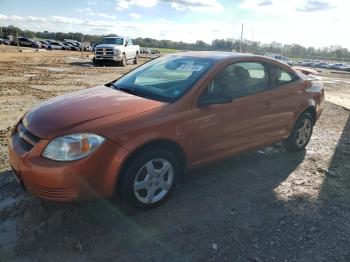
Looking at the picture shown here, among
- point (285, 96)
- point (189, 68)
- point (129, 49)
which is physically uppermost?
point (189, 68)

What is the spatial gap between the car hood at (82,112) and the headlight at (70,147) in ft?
0.22

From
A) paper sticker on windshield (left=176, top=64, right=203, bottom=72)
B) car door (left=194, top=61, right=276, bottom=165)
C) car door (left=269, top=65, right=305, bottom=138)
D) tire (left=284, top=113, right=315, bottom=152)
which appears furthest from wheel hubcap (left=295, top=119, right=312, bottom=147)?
paper sticker on windshield (left=176, top=64, right=203, bottom=72)

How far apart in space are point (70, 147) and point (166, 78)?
1.77 metres

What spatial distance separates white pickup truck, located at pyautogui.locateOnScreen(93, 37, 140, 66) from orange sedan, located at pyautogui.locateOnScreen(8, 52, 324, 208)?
1974 cm

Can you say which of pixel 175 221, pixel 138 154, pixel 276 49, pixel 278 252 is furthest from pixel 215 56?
pixel 276 49

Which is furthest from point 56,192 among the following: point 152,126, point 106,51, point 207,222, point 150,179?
point 106,51

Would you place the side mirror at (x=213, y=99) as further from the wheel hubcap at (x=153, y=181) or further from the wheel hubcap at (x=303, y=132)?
the wheel hubcap at (x=303, y=132)

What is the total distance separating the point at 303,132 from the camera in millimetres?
6223

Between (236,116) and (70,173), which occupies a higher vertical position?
(236,116)

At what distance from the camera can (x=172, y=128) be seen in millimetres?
3955

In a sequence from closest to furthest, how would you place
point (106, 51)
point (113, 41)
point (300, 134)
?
point (300, 134) → point (106, 51) → point (113, 41)

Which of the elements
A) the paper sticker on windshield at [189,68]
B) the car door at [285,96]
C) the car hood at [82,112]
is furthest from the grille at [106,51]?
the car hood at [82,112]

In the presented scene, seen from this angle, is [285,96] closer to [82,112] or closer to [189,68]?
[189,68]

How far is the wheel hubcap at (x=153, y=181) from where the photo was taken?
3.86 meters
